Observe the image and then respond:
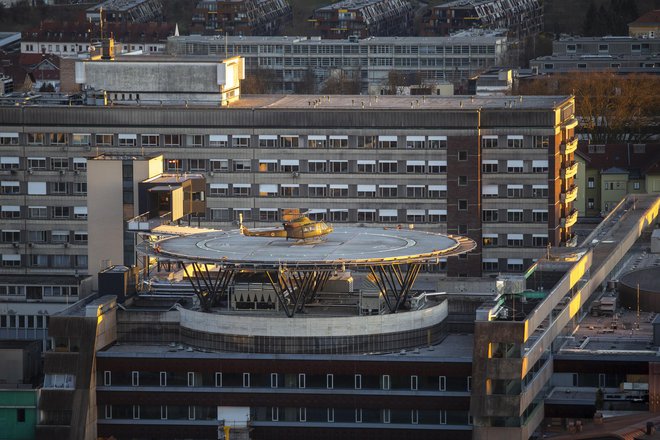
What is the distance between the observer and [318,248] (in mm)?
169750

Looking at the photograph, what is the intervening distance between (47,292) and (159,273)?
625 inches

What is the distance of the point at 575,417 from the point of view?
541 ft

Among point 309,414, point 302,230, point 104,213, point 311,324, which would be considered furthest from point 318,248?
point 104,213

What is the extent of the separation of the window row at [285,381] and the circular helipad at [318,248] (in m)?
6.74

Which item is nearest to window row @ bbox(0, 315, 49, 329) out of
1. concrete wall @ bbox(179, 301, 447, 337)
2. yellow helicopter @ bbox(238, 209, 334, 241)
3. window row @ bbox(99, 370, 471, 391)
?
yellow helicopter @ bbox(238, 209, 334, 241)

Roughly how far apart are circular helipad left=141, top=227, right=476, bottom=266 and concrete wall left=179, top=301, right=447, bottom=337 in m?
3.39

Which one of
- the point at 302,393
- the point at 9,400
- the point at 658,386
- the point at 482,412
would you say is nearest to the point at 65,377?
the point at 9,400

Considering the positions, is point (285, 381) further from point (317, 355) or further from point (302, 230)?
point (302, 230)

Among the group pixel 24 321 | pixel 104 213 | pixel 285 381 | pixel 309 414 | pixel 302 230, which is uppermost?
pixel 302 230

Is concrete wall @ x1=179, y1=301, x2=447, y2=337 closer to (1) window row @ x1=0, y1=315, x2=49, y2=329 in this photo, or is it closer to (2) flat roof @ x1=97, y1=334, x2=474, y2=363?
(2) flat roof @ x1=97, y1=334, x2=474, y2=363

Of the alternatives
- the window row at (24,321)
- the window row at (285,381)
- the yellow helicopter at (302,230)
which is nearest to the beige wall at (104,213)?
the window row at (24,321)

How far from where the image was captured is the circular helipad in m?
164

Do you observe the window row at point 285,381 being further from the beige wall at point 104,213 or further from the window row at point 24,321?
the window row at point 24,321

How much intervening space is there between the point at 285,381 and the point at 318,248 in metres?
9.73
